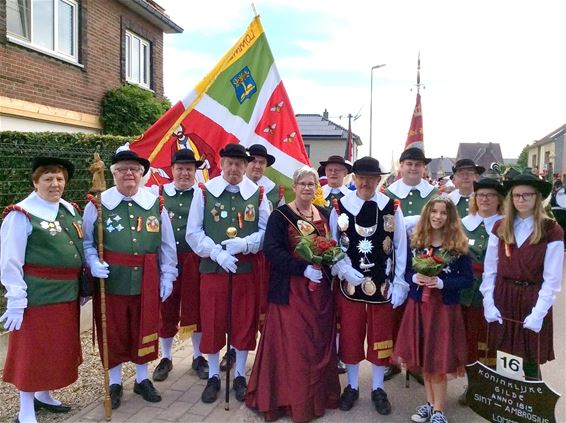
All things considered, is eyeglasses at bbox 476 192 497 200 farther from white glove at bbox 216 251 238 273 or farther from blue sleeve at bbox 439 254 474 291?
white glove at bbox 216 251 238 273

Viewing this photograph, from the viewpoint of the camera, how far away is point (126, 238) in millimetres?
4184

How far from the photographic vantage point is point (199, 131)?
5.65 metres

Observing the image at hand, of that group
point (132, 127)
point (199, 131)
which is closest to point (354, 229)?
point (199, 131)

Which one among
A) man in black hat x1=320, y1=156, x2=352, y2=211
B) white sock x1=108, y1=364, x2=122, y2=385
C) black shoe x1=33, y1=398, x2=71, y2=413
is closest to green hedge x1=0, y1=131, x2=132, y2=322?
black shoe x1=33, y1=398, x2=71, y2=413

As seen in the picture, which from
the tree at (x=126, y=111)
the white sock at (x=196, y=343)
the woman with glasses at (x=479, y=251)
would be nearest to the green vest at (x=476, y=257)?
the woman with glasses at (x=479, y=251)

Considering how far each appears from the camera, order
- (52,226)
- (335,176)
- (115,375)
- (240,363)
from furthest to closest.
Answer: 1. (335,176)
2. (240,363)
3. (115,375)
4. (52,226)

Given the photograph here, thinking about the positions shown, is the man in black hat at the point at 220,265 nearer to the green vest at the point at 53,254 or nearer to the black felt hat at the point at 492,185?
the green vest at the point at 53,254

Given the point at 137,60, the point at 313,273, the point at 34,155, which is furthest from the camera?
the point at 137,60

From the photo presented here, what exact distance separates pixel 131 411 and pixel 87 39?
916 centimetres

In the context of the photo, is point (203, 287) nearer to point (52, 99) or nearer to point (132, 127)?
point (52, 99)

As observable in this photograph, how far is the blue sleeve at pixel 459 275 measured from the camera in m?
3.80

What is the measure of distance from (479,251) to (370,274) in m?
1.05

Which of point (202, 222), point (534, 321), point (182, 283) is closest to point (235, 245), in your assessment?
point (202, 222)

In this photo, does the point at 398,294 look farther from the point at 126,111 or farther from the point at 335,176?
the point at 126,111
